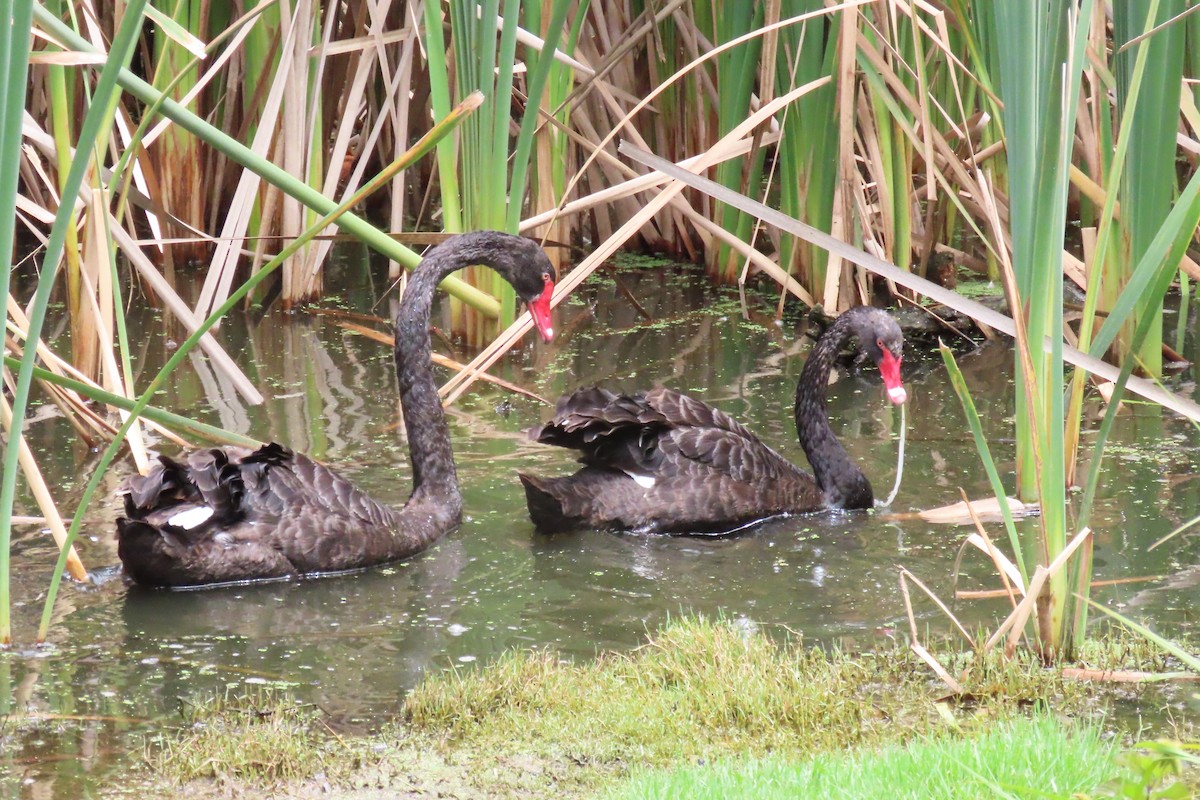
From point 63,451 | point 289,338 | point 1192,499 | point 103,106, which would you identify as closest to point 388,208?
point 289,338

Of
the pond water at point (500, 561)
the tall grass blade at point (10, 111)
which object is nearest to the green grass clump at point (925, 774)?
the pond water at point (500, 561)

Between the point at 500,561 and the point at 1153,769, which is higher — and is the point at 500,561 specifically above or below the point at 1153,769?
below

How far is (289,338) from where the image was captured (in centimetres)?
830

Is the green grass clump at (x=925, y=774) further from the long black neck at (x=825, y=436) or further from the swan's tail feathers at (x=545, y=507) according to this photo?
the long black neck at (x=825, y=436)

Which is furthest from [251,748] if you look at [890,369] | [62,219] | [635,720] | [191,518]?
[890,369]

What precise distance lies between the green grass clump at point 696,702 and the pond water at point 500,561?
0.82 ft

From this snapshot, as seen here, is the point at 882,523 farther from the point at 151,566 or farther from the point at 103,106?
the point at 103,106

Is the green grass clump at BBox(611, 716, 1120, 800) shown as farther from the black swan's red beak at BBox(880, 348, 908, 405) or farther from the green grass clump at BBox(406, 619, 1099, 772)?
the black swan's red beak at BBox(880, 348, 908, 405)

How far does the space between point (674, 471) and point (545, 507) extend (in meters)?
0.61

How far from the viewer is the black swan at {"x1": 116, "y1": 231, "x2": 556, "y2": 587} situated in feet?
16.2

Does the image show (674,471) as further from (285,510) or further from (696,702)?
(696,702)

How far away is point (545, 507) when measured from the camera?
5590 mm

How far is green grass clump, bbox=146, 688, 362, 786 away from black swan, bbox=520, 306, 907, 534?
1.83 metres

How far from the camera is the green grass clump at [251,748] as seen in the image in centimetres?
356
